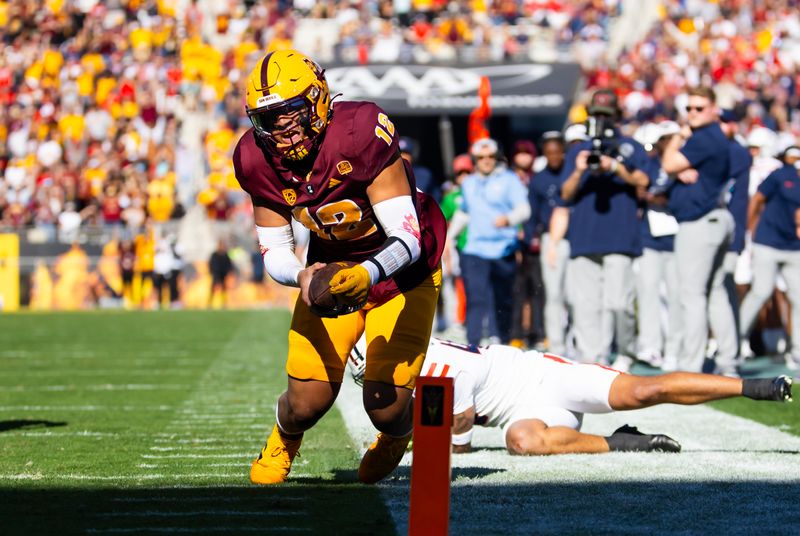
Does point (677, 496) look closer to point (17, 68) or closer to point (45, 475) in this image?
point (45, 475)

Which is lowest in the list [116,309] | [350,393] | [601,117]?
[116,309]

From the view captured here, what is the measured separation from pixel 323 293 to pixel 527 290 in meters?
8.69

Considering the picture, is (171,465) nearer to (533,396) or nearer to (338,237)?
(338,237)

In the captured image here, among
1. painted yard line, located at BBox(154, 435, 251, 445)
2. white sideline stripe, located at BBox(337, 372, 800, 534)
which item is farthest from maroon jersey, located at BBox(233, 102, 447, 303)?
painted yard line, located at BBox(154, 435, 251, 445)

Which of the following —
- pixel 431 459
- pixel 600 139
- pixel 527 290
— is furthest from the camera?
pixel 527 290

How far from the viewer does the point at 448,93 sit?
24.1m

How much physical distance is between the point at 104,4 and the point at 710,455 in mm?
23327

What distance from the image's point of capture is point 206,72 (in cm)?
2538

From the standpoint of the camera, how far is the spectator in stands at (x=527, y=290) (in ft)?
42.1

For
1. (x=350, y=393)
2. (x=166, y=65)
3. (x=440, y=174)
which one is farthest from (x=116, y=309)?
(x=350, y=393)

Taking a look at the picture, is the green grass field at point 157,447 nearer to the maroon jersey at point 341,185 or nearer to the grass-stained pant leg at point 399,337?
the grass-stained pant leg at point 399,337

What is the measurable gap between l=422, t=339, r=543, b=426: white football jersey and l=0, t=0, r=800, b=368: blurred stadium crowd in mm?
15342

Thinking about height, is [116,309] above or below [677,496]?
below

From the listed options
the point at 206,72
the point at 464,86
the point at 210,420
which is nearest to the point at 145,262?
the point at 206,72
